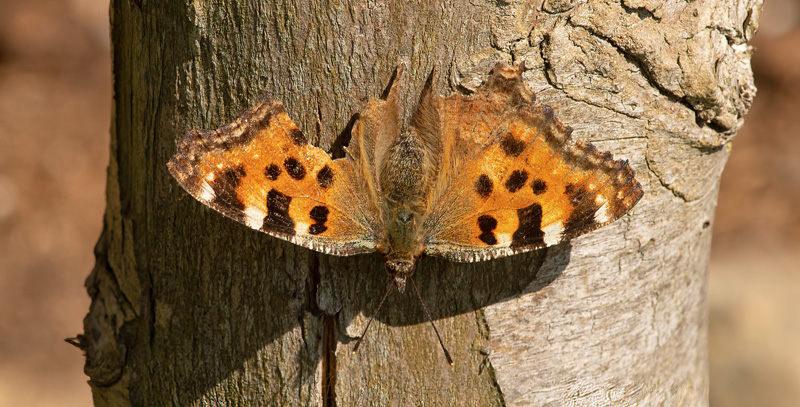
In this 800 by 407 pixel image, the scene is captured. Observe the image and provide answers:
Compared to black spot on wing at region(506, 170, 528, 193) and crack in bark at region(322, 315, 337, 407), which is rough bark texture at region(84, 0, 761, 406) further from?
black spot on wing at region(506, 170, 528, 193)

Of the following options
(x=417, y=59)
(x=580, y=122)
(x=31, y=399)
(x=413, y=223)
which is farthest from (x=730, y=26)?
(x=31, y=399)

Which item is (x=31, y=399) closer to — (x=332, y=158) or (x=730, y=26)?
(x=332, y=158)

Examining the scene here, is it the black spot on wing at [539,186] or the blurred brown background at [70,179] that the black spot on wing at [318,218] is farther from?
the blurred brown background at [70,179]

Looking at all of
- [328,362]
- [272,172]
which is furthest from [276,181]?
[328,362]

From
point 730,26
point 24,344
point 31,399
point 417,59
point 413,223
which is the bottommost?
point 413,223

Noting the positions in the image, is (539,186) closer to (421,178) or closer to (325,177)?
(421,178)

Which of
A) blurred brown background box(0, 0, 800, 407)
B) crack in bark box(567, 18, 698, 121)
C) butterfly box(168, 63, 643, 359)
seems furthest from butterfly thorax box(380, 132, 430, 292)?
blurred brown background box(0, 0, 800, 407)
